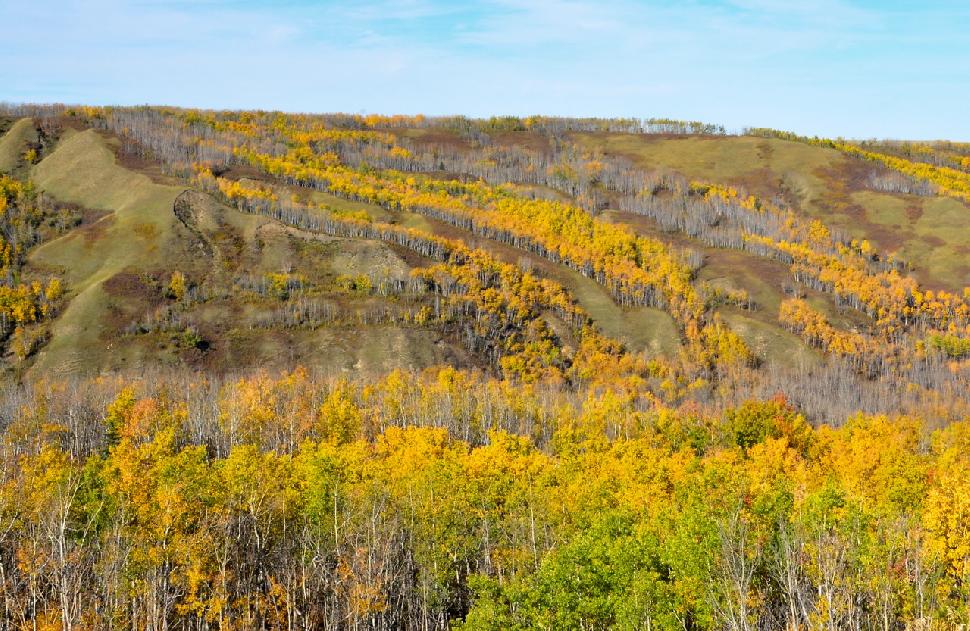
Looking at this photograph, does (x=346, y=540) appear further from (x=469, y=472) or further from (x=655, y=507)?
(x=655, y=507)

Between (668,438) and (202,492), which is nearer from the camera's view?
(202,492)

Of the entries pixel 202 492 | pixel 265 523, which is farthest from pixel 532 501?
pixel 202 492

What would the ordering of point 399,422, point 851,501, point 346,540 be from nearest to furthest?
point 851,501 → point 346,540 → point 399,422

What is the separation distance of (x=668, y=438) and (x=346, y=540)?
3437 inches

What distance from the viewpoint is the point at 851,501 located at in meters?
59.7

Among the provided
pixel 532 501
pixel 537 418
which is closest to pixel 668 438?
pixel 537 418

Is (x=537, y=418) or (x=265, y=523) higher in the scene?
(x=265, y=523)

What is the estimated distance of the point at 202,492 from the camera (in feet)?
198

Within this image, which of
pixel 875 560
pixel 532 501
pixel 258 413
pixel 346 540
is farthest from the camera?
pixel 258 413

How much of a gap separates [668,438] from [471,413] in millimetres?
39661

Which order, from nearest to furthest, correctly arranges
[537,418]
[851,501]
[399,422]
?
[851,501] → [399,422] → [537,418]

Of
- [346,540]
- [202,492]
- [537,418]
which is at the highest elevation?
[202,492]

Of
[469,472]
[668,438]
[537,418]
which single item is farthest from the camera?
[537,418]

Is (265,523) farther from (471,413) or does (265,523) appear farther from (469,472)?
(471,413)
